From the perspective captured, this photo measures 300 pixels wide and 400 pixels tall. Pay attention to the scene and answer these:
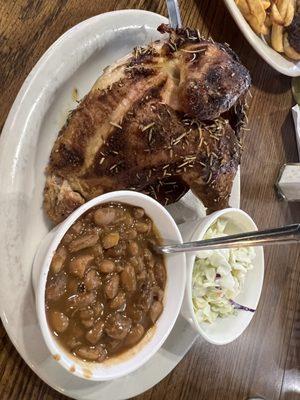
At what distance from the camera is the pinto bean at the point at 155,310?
1.32m

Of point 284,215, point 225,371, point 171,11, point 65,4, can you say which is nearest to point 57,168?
point 65,4

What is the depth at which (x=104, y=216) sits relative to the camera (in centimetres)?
124

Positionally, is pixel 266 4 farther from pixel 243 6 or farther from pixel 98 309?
pixel 98 309

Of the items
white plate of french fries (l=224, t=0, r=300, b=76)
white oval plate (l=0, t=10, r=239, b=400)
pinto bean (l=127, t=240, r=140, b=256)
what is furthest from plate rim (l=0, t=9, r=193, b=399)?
white plate of french fries (l=224, t=0, r=300, b=76)

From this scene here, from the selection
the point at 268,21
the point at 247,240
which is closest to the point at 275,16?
the point at 268,21

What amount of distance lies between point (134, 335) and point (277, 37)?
1.24 metres

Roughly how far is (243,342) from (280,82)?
1011 mm

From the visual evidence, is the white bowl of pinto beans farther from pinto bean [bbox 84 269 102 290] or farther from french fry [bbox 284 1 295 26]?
french fry [bbox 284 1 295 26]

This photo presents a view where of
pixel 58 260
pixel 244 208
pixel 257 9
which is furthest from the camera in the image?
pixel 244 208

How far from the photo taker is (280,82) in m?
2.09

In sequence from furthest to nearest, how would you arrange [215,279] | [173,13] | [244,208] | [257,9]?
[244,208], [257,9], [173,13], [215,279]

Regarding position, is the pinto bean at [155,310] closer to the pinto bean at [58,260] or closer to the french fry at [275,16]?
the pinto bean at [58,260]

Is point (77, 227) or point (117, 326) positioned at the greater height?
point (77, 227)

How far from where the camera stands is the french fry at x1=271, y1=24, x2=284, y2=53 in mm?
1941
